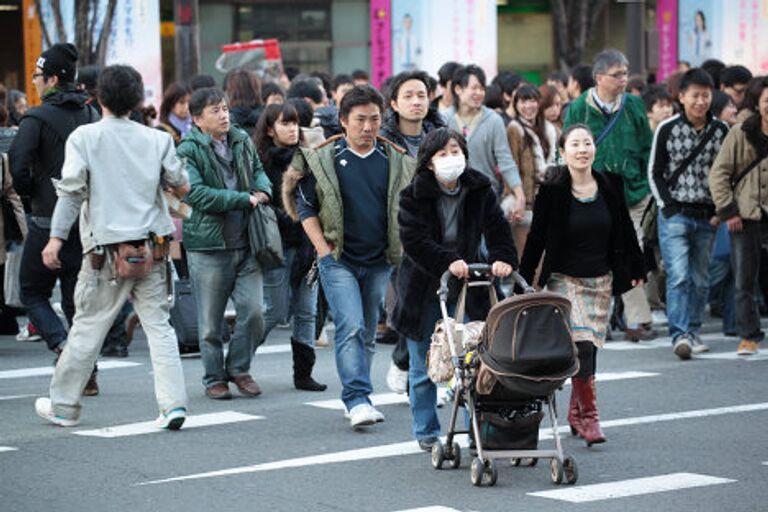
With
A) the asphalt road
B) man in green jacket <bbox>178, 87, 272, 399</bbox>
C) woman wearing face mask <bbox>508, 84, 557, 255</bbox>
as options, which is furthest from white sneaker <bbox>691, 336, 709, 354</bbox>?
man in green jacket <bbox>178, 87, 272, 399</bbox>

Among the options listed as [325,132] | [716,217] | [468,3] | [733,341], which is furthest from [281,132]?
[468,3]

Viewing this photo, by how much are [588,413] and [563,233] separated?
0.91m

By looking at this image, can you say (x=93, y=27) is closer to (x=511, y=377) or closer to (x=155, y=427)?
(x=155, y=427)

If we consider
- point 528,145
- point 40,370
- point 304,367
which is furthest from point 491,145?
point 40,370

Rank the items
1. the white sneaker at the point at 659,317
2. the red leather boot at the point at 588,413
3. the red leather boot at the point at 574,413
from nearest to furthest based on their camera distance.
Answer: the red leather boot at the point at 588,413 < the red leather boot at the point at 574,413 < the white sneaker at the point at 659,317

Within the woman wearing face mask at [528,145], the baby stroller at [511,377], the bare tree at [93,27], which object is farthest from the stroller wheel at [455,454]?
the bare tree at [93,27]

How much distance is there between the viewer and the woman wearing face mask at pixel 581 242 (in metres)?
9.45

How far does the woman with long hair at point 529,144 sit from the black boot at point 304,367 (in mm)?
3031

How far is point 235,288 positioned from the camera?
11.3 m

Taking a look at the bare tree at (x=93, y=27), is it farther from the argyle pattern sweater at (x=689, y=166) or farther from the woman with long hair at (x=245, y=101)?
the argyle pattern sweater at (x=689, y=166)

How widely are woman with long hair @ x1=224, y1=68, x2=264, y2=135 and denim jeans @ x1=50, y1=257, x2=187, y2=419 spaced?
11.8ft

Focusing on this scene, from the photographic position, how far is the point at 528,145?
47.3 ft

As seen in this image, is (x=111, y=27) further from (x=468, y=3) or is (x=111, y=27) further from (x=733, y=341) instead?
(x=733, y=341)

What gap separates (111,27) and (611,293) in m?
18.2
